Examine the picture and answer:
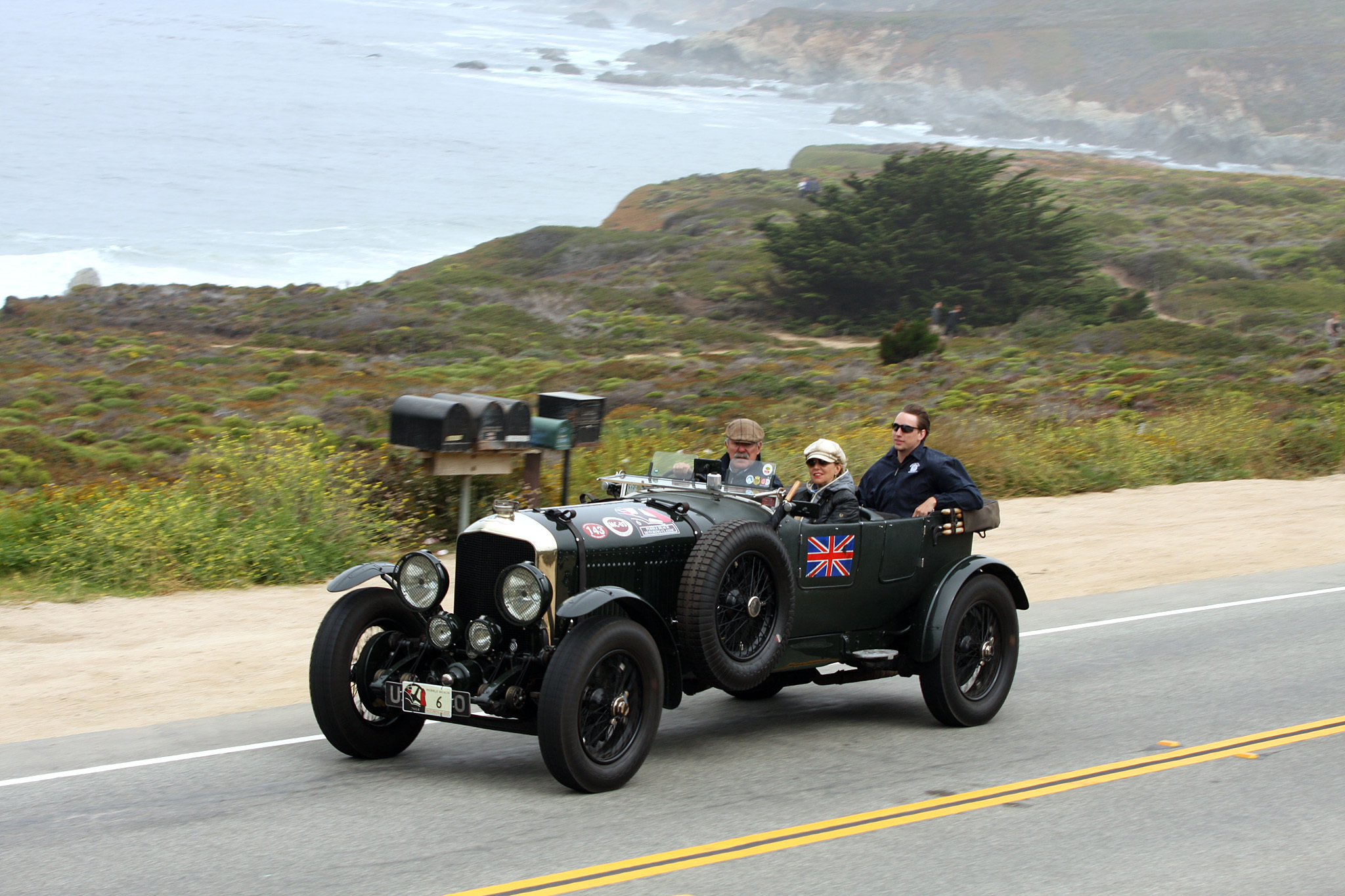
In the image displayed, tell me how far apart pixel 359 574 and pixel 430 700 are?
2.76ft

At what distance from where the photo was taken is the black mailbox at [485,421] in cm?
1261

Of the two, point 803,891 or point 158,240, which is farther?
point 158,240

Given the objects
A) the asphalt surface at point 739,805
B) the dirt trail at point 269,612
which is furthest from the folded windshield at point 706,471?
the dirt trail at point 269,612

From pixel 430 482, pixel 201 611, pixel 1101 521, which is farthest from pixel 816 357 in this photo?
pixel 201 611

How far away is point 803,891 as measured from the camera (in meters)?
4.95

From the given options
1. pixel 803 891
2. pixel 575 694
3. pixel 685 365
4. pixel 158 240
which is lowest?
pixel 803 891

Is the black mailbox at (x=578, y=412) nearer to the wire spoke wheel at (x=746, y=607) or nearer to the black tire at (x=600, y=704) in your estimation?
the wire spoke wheel at (x=746, y=607)

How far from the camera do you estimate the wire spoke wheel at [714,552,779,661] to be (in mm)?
6391

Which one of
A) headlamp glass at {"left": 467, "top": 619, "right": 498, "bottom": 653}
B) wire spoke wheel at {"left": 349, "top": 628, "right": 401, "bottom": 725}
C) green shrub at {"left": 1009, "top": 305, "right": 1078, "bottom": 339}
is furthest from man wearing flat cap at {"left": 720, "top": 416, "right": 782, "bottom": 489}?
green shrub at {"left": 1009, "top": 305, "right": 1078, "bottom": 339}

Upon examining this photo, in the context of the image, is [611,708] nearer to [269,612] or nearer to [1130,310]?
[269,612]

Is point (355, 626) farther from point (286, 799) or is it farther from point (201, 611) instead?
point (201, 611)

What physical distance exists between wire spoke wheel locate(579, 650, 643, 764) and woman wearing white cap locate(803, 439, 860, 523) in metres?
1.60

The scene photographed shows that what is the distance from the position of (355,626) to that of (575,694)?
1253 mm

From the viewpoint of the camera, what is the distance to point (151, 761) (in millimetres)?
6617
